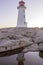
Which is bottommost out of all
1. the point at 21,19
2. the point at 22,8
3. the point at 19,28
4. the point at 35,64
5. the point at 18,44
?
the point at 35,64

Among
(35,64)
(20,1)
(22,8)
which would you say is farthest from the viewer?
(22,8)

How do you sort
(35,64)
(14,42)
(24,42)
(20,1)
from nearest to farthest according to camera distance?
(35,64)
(14,42)
(24,42)
(20,1)

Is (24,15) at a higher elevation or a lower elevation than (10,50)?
higher

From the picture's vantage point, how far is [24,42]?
48.7 feet

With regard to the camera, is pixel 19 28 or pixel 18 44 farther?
pixel 19 28

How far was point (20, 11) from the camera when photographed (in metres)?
27.7

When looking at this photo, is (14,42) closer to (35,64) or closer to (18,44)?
(18,44)

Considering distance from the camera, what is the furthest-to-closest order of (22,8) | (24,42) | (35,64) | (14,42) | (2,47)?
(22,8)
(24,42)
(14,42)
(2,47)
(35,64)

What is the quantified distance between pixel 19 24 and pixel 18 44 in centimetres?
1415

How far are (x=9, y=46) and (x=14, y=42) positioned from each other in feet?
3.21

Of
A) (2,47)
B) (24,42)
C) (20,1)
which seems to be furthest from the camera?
(20,1)

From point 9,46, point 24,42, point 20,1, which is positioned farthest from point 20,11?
point 9,46

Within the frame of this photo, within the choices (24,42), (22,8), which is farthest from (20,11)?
(24,42)

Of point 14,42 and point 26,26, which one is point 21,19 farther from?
point 14,42
